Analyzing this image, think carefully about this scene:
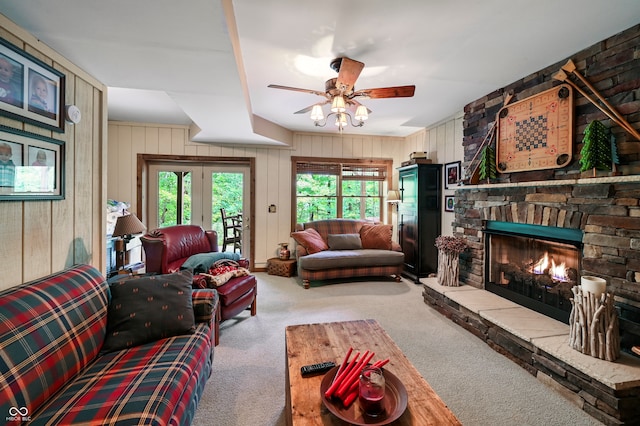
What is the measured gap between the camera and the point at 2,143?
1452 mm

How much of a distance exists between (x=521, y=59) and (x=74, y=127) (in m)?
3.63

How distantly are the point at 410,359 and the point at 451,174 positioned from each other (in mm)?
2853

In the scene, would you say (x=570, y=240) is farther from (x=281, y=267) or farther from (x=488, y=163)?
(x=281, y=267)

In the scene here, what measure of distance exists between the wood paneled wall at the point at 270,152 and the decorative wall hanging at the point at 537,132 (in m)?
1.02

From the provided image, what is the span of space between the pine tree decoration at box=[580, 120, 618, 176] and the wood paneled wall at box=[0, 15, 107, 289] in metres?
3.76

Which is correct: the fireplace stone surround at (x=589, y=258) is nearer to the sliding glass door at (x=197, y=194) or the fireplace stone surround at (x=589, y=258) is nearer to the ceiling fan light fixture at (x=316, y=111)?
the ceiling fan light fixture at (x=316, y=111)

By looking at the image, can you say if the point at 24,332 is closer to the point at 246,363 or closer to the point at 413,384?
the point at 246,363

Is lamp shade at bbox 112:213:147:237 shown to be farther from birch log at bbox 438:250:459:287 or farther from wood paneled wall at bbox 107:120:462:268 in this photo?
birch log at bbox 438:250:459:287

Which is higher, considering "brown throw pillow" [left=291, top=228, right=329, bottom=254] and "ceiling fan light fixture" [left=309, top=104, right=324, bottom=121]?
"ceiling fan light fixture" [left=309, top=104, right=324, bottom=121]

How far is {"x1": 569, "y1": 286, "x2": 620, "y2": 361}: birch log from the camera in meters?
1.78

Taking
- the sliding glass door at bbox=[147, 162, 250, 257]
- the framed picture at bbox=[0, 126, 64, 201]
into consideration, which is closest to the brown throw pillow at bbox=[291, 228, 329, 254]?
the sliding glass door at bbox=[147, 162, 250, 257]

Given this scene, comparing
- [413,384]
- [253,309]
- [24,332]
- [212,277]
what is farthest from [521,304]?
[24,332]

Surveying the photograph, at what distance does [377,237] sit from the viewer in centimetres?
474

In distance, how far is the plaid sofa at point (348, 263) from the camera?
163 inches
